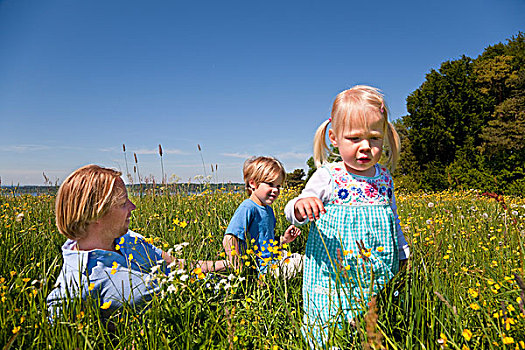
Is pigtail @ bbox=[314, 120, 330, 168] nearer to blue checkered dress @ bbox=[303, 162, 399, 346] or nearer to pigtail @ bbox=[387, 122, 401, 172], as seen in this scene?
blue checkered dress @ bbox=[303, 162, 399, 346]

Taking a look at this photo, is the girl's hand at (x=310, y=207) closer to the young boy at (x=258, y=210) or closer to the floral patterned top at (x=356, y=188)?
the floral patterned top at (x=356, y=188)

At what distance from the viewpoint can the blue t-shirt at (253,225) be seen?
3471 mm

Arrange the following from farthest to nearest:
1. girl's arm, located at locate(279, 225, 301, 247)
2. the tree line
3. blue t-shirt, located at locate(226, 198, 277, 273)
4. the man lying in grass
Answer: the tree line < blue t-shirt, located at locate(226, 198, 277, 273) < girl's arm, located at locate(279, 225, 301, 247) < the man lying in grass

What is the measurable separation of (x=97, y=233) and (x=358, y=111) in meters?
1.94

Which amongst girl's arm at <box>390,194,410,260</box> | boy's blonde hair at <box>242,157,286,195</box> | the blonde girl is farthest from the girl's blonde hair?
boy's blonde hair at <box>242,157,286,195</box>

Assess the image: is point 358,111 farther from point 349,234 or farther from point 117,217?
point 117,217

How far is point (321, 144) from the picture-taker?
253cm

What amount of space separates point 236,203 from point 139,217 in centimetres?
178

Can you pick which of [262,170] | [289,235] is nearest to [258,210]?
[262,170]

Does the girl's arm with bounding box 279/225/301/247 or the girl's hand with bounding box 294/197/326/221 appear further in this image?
the girl's arm with bounding box 279/225/301/247

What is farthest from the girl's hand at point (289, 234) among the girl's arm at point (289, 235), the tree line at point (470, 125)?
the tree line at point (470, 125)

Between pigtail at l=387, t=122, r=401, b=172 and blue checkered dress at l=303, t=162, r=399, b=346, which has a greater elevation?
pigtail at l=387, t=122, r=401, b=172

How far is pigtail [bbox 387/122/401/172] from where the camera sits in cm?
245

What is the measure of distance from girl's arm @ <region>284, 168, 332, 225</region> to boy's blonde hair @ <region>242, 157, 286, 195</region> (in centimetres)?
140
